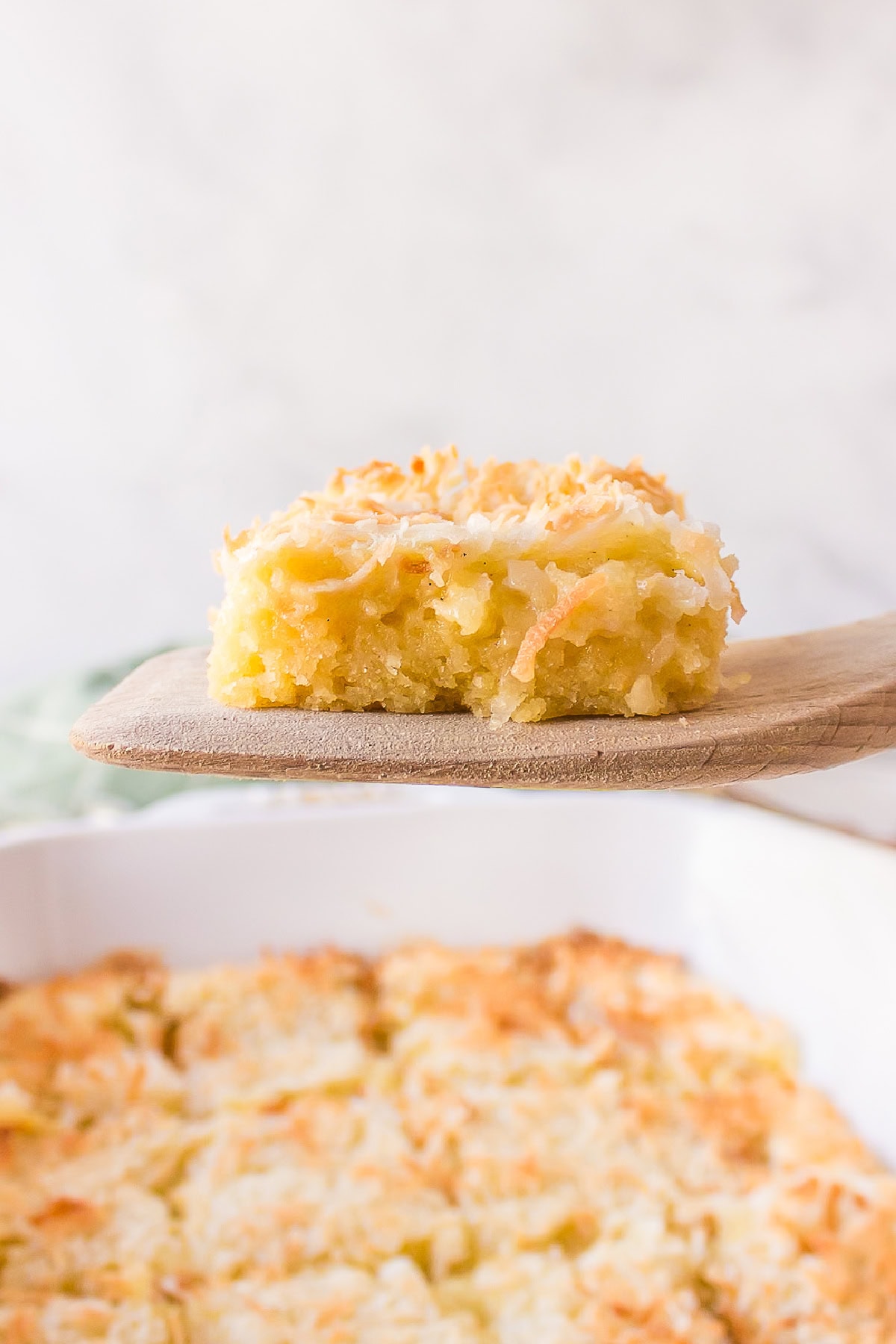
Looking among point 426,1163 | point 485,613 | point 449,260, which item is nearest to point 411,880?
point 426,1163

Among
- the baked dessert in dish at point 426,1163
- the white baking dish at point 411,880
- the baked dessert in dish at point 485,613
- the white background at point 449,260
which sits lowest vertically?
the baked dessert in dish at point 426,1163

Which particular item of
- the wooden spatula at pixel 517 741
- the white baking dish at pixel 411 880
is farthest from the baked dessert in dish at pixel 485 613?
the white baking dish at pixel 411 880

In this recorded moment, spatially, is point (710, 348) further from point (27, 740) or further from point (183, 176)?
point (27, 740)

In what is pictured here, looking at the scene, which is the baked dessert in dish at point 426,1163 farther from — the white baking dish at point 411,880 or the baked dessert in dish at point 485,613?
the baked dessert in dish at point 485,613

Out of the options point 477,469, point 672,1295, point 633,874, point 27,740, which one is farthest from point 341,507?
point 27,740

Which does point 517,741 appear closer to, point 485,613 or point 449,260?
point 485,613

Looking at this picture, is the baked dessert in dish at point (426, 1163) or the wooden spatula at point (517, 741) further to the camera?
the baked dessert in dish at point (426, 1163)

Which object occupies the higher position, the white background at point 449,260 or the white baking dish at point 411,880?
the white background at point 449,260

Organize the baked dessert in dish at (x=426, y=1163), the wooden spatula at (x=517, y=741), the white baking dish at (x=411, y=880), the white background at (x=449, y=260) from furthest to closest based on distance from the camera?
the white background at (x=449, y=260)
the white baking dish at (x=411, y=880)
the baked dessert in dish at (x=426, y=1163)
the wooden spatula at (x=517, y=741)
